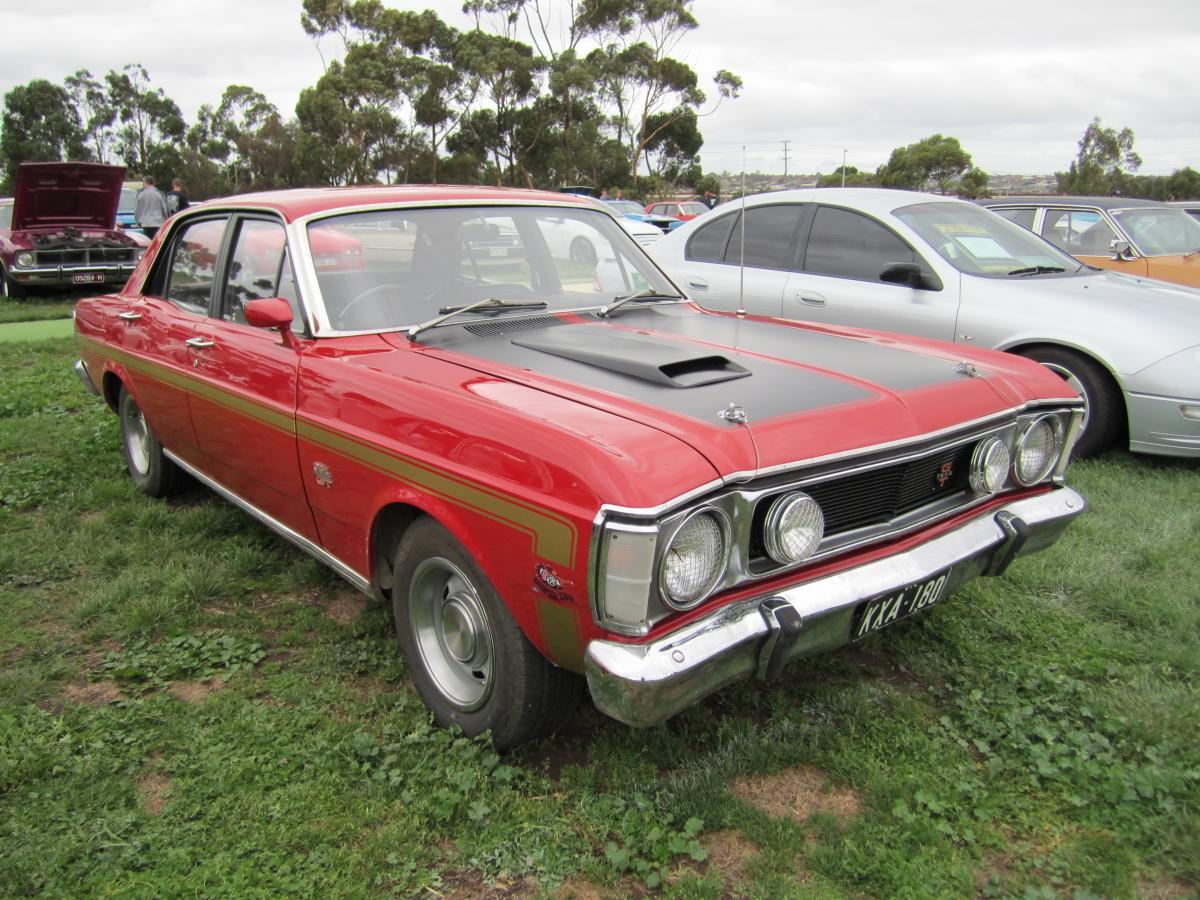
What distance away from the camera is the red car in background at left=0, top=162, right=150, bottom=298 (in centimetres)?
1104

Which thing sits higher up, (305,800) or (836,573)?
(836,573)

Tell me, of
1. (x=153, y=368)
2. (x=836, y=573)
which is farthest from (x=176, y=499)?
(x=836, y=573)

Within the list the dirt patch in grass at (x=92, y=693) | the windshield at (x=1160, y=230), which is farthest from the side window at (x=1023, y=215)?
the dirt patch in grass at (x=92, y=693)

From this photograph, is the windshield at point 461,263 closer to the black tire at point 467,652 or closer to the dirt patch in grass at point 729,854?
the black tire at point 467,652

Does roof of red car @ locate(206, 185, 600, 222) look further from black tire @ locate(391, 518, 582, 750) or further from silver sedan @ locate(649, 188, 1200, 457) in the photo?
black tire @ locate(391, 518, 582, 750)

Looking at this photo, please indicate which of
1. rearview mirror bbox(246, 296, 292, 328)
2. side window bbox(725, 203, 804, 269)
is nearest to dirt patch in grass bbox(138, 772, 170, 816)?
rearview mirror bbox(246, 296, 292, 328)

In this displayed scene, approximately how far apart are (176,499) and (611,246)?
2707mm

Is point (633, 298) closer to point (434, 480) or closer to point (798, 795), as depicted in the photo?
point (434, 480)

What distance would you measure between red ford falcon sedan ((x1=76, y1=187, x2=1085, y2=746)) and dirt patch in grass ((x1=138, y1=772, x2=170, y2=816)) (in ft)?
2.49

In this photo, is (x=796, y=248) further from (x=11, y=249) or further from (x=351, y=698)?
(x=11, y=249)

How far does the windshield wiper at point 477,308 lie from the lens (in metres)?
3.03

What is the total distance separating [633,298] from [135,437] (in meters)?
2.97

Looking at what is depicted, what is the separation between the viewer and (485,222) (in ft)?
11.6

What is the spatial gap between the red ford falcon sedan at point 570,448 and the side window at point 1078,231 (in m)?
5.67
